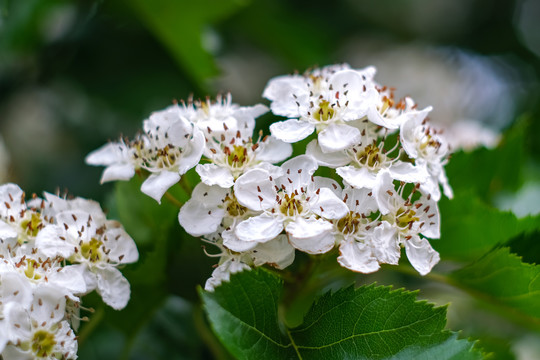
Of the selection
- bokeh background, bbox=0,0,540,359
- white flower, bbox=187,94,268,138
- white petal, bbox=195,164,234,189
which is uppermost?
white flower, bbox=187,94,268,138

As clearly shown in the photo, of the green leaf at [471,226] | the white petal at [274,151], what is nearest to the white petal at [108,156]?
the white petal at [274,151]

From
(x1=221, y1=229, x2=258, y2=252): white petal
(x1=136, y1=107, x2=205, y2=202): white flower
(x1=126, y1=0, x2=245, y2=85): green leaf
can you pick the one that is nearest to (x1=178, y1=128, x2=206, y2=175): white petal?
(x1=136, y1=107, x2=205, y2=202): white flower

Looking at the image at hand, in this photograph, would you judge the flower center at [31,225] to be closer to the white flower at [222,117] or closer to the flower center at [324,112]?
the white flower at [222,117]

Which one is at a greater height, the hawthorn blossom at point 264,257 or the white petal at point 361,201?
the white petal at point 361,201

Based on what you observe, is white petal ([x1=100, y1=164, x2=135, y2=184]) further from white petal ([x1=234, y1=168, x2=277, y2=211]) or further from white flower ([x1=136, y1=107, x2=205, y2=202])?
white petal ([x1=234, y1=168, x2=277, y2=211])

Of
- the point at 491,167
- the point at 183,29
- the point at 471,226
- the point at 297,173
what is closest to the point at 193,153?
the point at 297,173
